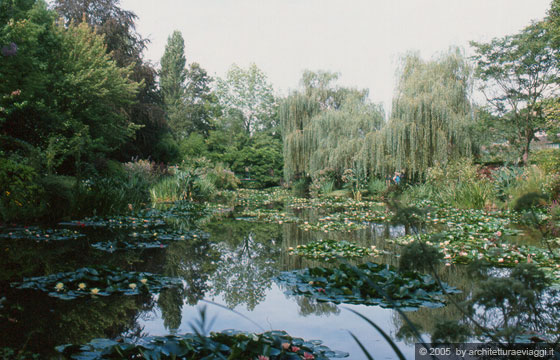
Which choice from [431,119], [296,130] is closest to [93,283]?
[431,119]

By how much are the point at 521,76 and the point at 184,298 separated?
2030cm

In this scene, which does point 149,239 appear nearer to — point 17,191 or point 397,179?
point 17,191

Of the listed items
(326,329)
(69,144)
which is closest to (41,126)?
(69,144)

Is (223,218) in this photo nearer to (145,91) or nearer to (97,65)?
(97,65)

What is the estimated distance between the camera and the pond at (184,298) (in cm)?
270

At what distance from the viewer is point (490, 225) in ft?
24.3

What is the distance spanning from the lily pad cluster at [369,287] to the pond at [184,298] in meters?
0.10

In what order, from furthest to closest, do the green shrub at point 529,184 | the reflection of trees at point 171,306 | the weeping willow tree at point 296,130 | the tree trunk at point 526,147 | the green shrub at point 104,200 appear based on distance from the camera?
the weeping willow tree at point 296,130 → the tree trunk at point 526,147 → the green shrub at point 529,184 → the green shrub at point 104,200 → the reflection of trees at point 171,306

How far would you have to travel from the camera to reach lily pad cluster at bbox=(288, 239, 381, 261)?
5.43 meters

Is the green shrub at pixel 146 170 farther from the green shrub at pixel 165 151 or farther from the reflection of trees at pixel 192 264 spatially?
the reflection of trees at pixel 192 264

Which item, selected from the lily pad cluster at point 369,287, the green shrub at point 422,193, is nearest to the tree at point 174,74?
the green shrub at point 422,193

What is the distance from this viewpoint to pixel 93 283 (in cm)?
361

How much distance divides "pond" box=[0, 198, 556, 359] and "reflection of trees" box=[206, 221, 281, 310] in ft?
0.04

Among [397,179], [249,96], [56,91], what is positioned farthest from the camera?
[249,96]
